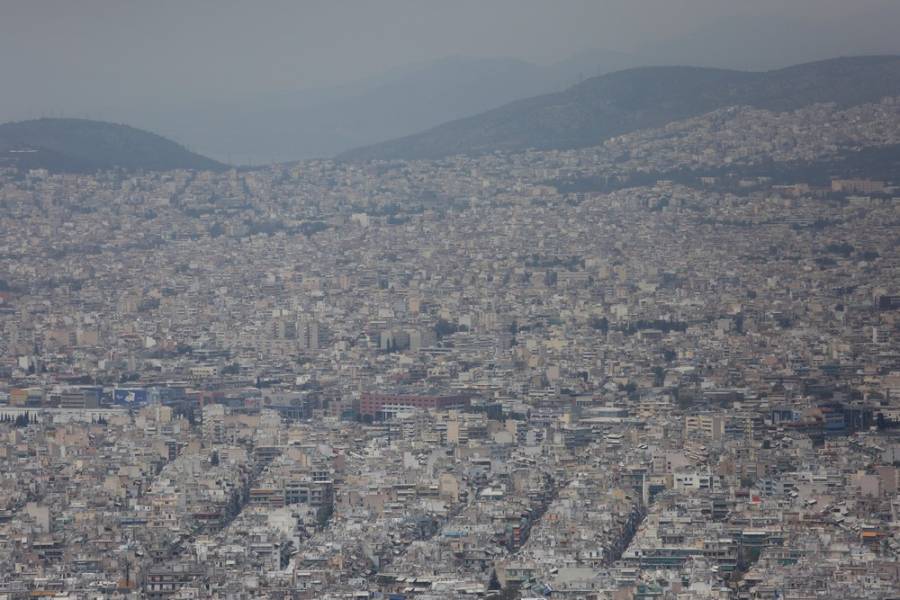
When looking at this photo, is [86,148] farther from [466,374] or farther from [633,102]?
[466,374]

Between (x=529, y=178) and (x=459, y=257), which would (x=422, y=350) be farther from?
(x=529, y=178)

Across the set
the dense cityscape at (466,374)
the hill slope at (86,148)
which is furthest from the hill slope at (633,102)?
the hill slope at (86,148)

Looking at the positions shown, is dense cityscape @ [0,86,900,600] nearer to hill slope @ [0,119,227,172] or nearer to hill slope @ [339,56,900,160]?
hill slope @ [339,56,900,160]

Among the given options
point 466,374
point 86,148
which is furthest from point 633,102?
point 466,374

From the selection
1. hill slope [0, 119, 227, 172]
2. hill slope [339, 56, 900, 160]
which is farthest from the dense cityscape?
hill slope [0, 119, 227, 172]

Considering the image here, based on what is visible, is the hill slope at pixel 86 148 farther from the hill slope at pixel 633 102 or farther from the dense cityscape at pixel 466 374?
the hill slope at pixel 633 102
